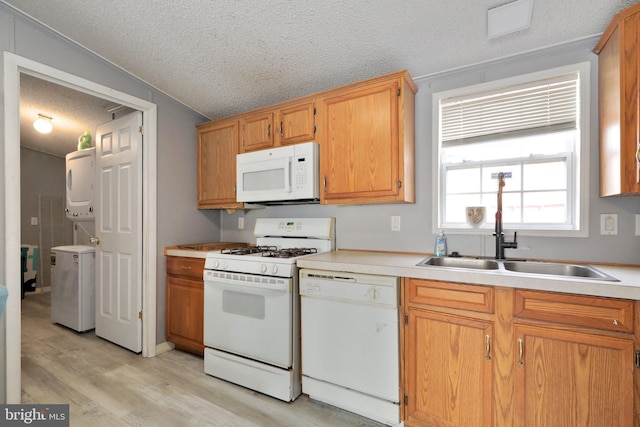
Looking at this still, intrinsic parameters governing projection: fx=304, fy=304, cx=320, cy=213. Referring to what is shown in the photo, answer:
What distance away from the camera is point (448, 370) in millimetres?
1572

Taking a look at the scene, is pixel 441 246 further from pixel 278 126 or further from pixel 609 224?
pixel 278 126

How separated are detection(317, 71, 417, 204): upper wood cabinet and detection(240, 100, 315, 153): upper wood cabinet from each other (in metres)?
0.12

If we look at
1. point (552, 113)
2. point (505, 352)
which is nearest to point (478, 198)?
point (552, 113)

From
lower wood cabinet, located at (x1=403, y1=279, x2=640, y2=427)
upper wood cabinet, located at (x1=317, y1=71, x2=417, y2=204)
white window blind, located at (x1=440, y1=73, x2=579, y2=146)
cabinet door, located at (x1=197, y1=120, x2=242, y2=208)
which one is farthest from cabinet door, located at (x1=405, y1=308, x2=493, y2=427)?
cabinet door, located at (x1=197, y1=120, x2=242, y2=208)

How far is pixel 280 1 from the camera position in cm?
175

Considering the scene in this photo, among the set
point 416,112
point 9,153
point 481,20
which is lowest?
point 9,153

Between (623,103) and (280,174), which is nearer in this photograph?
(623,103)

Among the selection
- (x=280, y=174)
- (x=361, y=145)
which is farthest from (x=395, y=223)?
(x=280, y=174)

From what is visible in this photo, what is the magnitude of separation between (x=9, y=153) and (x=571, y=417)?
335 cm

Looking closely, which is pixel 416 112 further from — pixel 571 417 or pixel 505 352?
pixel 571 417

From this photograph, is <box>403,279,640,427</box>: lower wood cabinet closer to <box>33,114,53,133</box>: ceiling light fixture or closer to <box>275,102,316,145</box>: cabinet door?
<box>275,102,316,145</box>: cabinet door

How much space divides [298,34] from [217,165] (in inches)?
58.6

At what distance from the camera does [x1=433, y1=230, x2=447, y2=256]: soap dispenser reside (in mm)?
2131

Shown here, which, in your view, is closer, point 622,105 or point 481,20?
point 622,105
